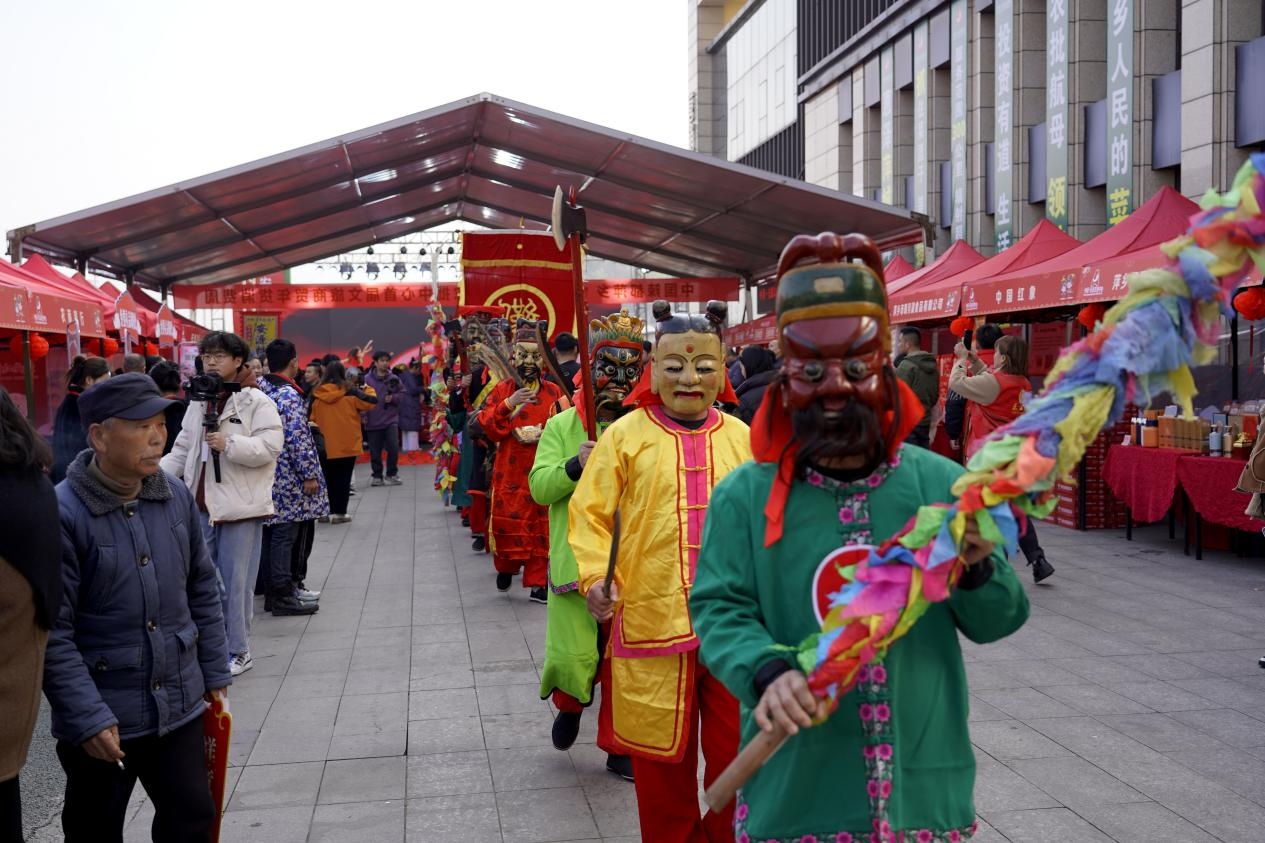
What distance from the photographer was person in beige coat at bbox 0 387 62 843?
2875 millimetres

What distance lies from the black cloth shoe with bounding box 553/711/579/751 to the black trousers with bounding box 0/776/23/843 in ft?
7.78

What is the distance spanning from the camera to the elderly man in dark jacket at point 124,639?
10.2 feet

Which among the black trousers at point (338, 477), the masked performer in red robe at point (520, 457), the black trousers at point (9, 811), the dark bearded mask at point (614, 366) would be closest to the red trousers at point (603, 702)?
the dark bearded mask at point (614, 366)

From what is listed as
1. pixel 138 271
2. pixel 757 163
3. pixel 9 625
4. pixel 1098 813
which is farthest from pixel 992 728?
pixel 757 163

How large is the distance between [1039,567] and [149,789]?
656 cm

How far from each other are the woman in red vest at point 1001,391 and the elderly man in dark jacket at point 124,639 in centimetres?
597

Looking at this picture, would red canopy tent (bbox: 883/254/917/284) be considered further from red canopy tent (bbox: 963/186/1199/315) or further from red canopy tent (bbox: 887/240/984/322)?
red canopy tent (bbox: 963/186/1199/315)

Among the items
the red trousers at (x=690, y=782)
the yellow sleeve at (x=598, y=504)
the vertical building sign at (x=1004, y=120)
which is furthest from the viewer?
the vertical building sign at (x=1004, y=120)

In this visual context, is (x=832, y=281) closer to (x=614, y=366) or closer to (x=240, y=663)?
(x=614, y=366)

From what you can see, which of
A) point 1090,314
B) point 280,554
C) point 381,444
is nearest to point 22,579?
point 280,554

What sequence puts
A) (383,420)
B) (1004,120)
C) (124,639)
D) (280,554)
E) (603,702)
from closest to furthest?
(124,639)
(603,702)
(280,554)
(383,420)
(1004,120)

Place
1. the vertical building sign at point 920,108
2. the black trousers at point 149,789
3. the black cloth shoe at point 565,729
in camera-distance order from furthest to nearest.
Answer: the vertical building sign at point 920,108
the black cloth shoe at point 565,729
the black trousers at point 149,789

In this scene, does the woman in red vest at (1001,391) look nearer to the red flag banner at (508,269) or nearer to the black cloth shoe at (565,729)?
the black cloth shoe at (565,729)

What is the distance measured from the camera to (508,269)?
13633mm
